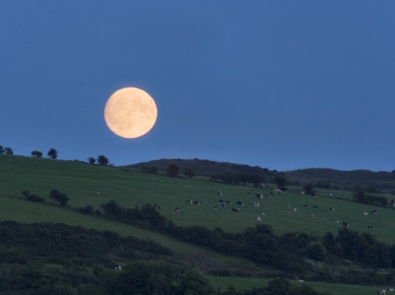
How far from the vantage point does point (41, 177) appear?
9469cm

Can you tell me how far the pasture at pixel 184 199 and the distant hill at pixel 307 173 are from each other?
127ft

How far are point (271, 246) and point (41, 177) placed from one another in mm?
31153

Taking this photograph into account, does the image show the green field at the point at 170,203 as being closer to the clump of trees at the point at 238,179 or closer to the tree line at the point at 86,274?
the clump of trees at the point at 238,179

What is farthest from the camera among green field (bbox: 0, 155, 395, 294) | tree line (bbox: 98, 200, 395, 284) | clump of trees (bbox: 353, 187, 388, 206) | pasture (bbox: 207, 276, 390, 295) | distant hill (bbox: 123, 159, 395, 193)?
distant hill (bbox: 123, 159, 395, 193)

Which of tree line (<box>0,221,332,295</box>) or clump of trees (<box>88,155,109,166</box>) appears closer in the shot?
tree line (<box>0,221,332,295</box>)

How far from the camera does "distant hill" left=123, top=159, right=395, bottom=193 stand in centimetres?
15188

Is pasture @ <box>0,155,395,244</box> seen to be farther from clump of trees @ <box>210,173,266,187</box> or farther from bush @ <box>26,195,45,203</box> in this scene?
clump of trees @ <box>210,173,266,187</box>

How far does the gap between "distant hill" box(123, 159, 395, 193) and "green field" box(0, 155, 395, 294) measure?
39.6 m

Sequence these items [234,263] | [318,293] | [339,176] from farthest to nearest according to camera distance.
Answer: [339,176]
[234,263]
[318,293]

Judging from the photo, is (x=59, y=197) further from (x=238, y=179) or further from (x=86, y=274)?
(x=238, y=179)

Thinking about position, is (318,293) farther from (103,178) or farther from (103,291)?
(103,178)

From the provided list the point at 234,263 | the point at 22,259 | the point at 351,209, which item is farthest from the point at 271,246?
the point at 351,209

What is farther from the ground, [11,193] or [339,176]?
[339,176]

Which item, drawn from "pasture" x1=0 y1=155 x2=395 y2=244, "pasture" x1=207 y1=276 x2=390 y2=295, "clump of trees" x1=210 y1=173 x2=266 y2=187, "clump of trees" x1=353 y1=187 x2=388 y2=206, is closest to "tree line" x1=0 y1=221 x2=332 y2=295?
"pasture" x1=207 y1=276 x2=390 y2=295
